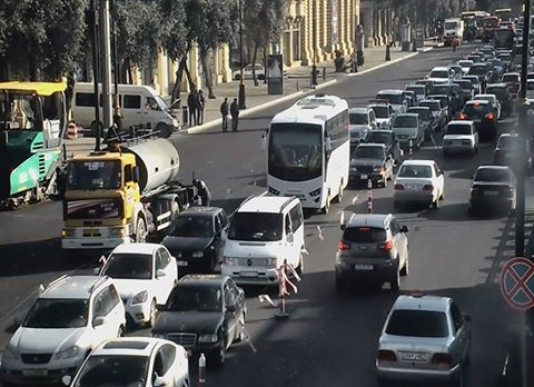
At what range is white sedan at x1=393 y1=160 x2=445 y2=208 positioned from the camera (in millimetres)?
36000

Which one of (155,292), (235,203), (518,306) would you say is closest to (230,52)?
(235,203)

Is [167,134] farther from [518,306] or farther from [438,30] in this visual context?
[438,30]

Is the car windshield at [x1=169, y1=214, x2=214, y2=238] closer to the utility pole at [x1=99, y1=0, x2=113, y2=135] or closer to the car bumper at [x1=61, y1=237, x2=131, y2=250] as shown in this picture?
the car bumper at [x1=61, y1=237, x2=131, y2=250]

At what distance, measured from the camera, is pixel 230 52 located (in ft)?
302

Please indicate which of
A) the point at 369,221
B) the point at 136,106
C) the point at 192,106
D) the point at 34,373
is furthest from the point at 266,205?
the point at 192,106

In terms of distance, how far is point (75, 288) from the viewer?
2031cm

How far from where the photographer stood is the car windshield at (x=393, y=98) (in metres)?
59.9

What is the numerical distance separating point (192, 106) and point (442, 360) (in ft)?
137

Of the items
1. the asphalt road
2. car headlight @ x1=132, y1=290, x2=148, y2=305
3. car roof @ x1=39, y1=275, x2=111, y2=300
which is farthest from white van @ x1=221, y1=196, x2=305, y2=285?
car roof @ x1=39, y1=275, x2=111, y2=300

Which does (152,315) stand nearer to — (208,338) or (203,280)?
(203,280)

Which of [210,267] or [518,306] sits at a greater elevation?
[518,306]

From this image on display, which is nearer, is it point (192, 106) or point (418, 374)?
point (418, 374)

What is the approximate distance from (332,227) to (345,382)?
14754mm

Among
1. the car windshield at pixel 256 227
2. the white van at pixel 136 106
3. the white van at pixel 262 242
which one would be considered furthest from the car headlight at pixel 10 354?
the white van at pixel 136 106
